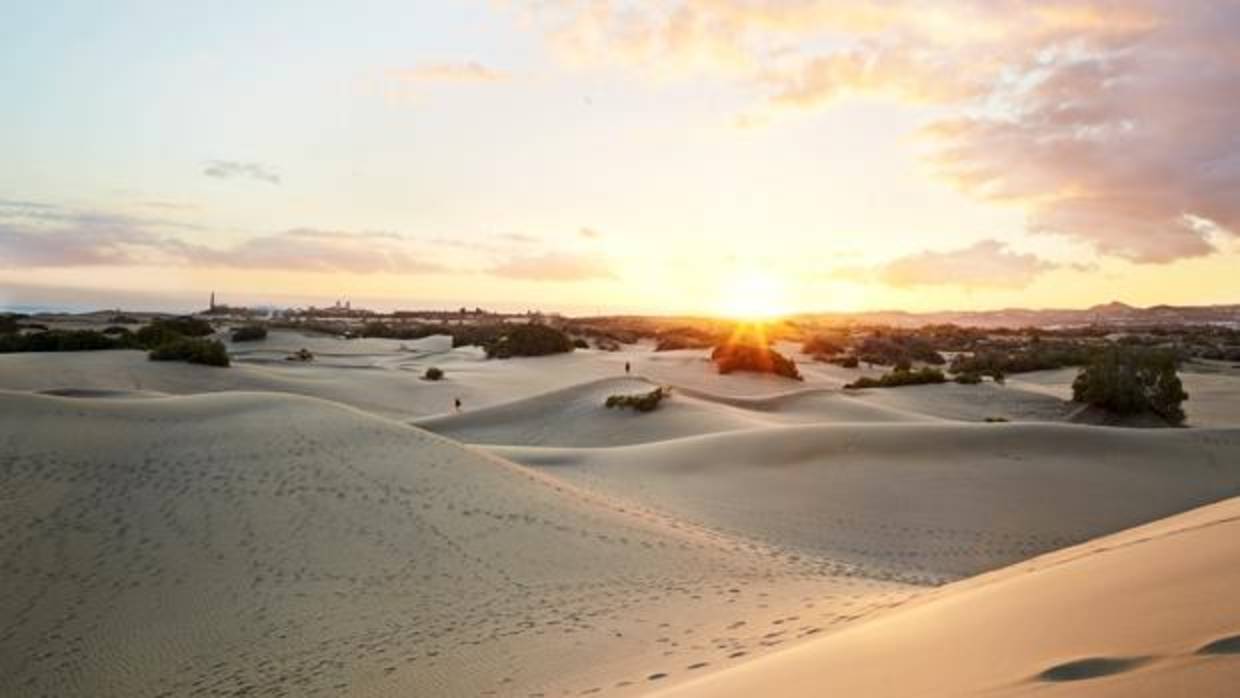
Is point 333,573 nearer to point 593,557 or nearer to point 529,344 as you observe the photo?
point 593,557

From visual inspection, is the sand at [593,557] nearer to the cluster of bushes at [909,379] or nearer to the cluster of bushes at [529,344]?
the cluster of bushes at [909,379]

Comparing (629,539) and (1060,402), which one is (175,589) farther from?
(1060,402)

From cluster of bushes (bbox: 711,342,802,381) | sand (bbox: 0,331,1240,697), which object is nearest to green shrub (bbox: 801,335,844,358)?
cluster of bushes (bbox: 711,342,802,381)

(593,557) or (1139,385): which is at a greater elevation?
(1139,385)

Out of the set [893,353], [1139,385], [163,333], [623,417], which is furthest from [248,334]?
[1139,385]

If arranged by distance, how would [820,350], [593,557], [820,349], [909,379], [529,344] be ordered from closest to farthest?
1. [593,557]
2. [909,379]
3. [529,344]
4. [820,350]
5. [820,349]

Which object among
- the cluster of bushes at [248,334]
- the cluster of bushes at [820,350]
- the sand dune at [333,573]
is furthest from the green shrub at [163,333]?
the cluster of bushes at [820,350]

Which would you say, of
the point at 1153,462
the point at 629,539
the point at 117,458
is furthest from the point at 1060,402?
the point at 117,458

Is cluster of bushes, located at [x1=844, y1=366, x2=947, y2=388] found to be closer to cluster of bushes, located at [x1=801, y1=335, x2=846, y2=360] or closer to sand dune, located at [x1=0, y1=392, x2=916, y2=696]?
cluster of bushes, located at [x1=801, y1=335, x2=846, y2=360]
